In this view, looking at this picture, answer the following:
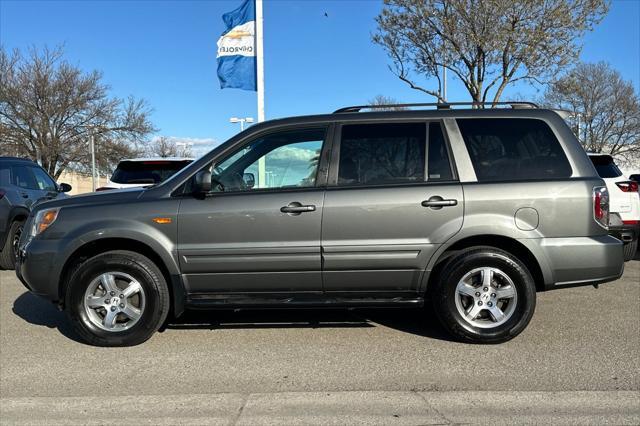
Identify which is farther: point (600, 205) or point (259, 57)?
point (259, 57)

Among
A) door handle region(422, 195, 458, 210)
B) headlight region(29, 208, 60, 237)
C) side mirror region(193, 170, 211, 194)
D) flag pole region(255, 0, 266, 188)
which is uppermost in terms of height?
flag pole region(255, 0, 266, 188)

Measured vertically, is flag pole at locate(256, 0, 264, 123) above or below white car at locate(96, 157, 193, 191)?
above

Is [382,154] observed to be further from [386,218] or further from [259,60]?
[259,60]

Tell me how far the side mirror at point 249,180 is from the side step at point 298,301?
958 millimetres

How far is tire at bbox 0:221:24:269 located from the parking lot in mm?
2906

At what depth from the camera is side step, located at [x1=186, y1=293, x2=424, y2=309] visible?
180 inches

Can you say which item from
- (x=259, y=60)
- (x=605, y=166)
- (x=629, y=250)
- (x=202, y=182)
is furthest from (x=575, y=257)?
(x=259, y=60)

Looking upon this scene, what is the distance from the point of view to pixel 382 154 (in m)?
4.68

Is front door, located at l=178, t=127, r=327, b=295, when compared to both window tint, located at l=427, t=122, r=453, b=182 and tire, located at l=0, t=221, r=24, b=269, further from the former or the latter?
tire, located at l=0, t=221, r=24, b=269

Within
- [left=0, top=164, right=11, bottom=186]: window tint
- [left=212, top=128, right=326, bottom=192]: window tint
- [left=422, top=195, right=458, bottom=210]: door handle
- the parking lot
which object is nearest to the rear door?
[left=422, top=195, right=458, bottom=210]: door handle

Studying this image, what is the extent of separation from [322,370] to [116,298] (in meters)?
1.92

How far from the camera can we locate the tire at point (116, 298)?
4578 millimetres

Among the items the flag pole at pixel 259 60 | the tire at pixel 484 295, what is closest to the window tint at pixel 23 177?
the flag pole at pixel 259 60

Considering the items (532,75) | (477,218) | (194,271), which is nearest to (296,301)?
(194,271)
